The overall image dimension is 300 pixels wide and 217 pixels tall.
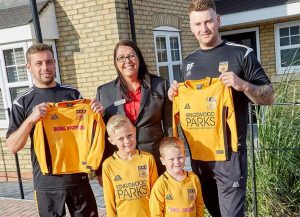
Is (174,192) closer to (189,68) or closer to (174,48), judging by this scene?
(189,68)

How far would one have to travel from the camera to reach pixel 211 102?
283 centimetres

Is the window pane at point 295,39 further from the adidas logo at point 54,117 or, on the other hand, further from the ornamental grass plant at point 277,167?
the adidas logo at point 54,117

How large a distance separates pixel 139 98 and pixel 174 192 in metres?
0.84

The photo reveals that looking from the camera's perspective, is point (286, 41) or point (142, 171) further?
point (286, 41)

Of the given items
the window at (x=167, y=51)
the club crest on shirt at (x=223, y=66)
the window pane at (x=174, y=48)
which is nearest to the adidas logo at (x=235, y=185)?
the club crest on shirt at (x=223, y=66)

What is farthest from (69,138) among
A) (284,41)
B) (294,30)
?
(294,30)

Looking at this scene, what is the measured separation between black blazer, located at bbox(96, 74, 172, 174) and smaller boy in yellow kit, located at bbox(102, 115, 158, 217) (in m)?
0.12

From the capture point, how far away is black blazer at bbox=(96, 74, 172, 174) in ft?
9.96

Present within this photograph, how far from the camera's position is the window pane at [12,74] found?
7.58 metres

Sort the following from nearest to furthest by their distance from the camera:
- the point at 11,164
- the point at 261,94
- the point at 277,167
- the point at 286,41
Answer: the point at 261,94 < the point at 277,167 < the point at 11,164 < the point at 286,41

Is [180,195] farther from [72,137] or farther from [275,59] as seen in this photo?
[275,59]

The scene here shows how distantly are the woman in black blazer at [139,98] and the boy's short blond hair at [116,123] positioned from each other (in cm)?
15

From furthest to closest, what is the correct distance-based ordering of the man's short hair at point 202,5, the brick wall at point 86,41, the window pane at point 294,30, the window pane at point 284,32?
1. the window pane at point 284,32
2. the window pane at point 294,30
3. the brick wall at point 86,41
4. the man's short hair at point 202,5

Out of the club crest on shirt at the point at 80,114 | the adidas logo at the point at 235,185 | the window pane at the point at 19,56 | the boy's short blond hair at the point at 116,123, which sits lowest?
the adidas logo at the point at 235,185
